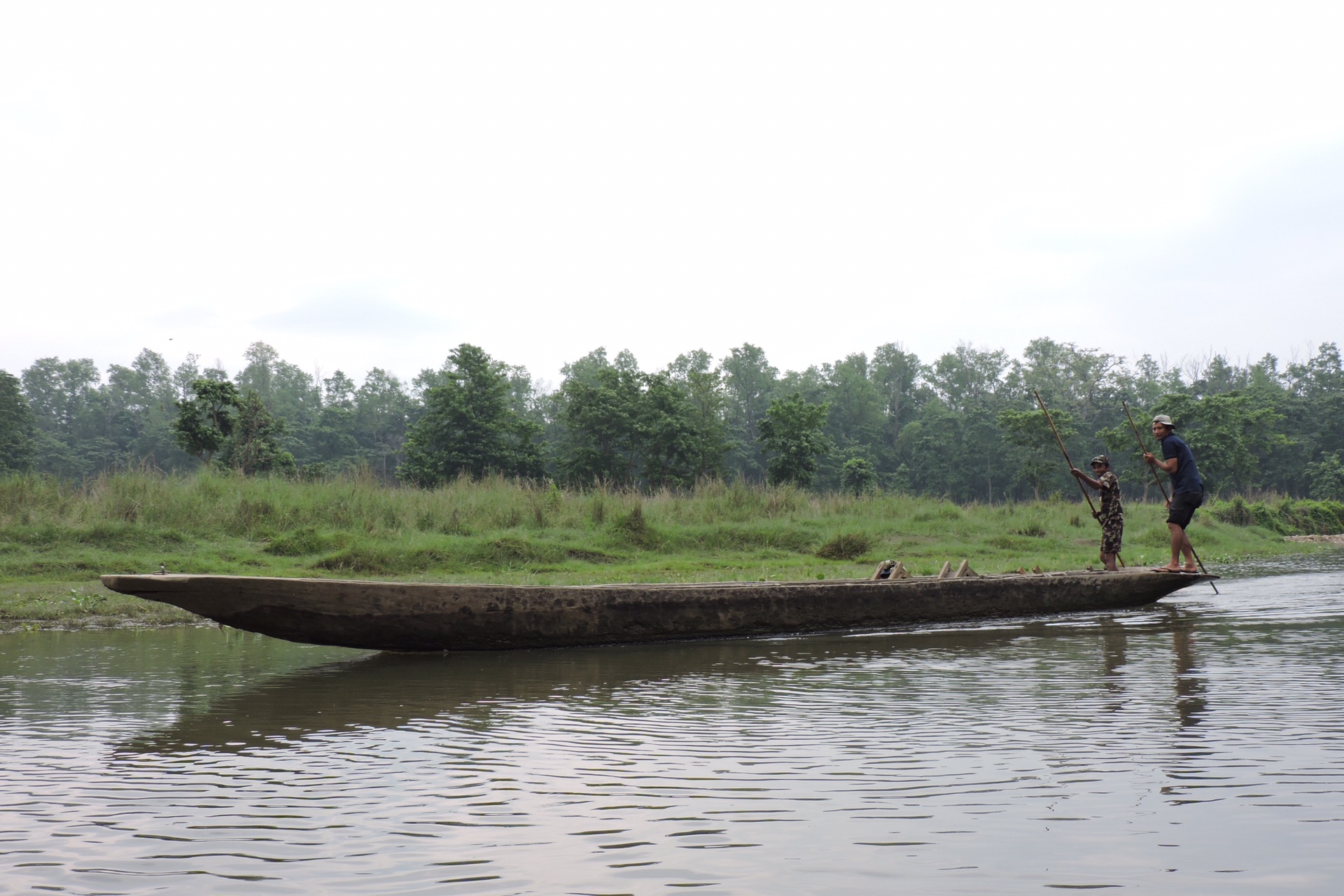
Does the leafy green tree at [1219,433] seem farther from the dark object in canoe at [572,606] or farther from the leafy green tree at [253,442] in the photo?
the dark object in canoe at [572,606]

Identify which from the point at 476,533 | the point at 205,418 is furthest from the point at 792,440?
the point at 476,533

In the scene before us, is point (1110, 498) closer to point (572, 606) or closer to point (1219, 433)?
point (572, 606)

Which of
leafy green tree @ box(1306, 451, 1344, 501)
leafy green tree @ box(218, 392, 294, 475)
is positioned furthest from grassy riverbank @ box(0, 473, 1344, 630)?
leafy green tree @ box(1306, 451, 1344, 501)

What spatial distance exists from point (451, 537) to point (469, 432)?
75.6 ft

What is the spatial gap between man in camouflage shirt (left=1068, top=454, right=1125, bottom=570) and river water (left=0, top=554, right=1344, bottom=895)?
3.82 metres

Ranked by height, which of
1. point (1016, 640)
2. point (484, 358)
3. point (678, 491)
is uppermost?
point (484, 358)

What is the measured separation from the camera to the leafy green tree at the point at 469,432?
35.5 meters

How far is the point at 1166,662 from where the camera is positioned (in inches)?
236

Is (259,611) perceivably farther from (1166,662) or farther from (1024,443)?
(1024,443)

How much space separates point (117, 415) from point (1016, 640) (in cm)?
7544

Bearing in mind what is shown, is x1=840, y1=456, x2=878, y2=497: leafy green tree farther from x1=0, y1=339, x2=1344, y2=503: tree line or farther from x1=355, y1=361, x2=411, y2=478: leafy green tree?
x1=355, y1=361, x2=411, y2=478: leafy green tree

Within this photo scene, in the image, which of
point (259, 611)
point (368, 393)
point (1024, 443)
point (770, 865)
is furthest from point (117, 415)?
point (770, 865)

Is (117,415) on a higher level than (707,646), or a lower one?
higher

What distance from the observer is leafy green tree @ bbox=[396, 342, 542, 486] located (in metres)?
35.5
